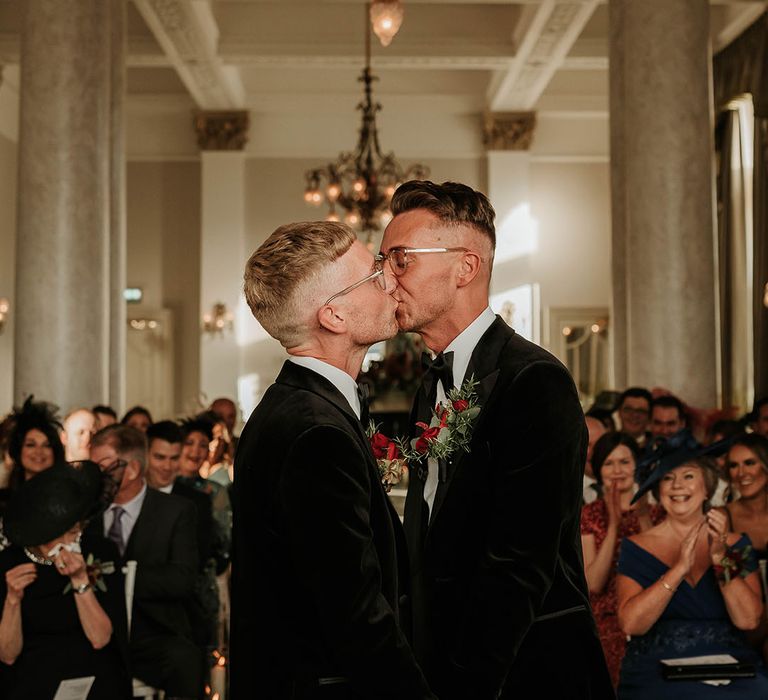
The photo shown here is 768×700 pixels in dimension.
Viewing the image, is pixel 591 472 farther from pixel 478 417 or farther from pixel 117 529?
pixel 478 417

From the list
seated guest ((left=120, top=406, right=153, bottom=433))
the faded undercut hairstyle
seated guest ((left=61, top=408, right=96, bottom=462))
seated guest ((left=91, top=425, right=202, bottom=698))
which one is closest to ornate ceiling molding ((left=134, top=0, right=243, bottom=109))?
seated guest ((left=120, top=406, right=153, bottom=433))

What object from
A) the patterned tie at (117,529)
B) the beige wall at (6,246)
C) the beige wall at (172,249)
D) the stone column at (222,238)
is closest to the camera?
the patterned tie at (117,529)

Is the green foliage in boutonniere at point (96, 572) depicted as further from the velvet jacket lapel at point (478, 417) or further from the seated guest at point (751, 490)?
the seated guest at point (751, 490)

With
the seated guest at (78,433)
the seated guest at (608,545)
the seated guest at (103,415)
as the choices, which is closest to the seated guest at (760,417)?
the seated guest at (608,545)

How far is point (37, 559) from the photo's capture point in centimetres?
440

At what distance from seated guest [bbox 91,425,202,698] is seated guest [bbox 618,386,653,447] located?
418 cm

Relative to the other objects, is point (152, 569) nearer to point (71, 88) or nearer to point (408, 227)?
point (408, 227)

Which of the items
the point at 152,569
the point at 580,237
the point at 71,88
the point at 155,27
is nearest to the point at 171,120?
the point at 155,27

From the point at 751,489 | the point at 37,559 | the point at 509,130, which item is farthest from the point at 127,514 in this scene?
the point at 509,130

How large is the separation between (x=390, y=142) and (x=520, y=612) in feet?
58.4

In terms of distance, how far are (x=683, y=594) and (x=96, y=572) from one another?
227 cm

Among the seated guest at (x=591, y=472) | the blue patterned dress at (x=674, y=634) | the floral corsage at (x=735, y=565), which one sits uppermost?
the seated guest at (x=591, y=472)

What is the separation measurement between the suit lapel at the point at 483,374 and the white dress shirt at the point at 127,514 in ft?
10.9

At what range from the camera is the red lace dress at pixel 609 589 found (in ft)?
16.0
